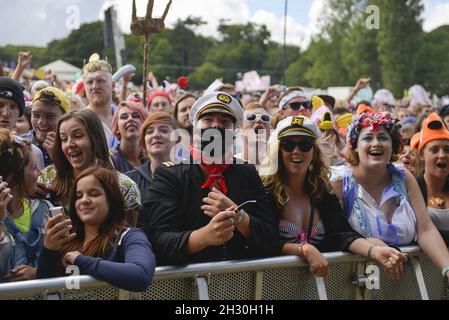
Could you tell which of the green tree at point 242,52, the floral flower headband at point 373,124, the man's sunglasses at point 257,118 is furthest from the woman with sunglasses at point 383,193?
the green tree at point 242,52

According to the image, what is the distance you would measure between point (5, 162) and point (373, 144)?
230cm

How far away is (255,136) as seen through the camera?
5438 mm

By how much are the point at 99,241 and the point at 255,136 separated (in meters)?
2.36

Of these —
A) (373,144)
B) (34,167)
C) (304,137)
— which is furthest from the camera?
(373,144)

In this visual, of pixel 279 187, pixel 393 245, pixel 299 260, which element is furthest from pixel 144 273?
pixel 393 245

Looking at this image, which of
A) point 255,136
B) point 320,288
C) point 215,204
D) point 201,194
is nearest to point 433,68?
point 255,136

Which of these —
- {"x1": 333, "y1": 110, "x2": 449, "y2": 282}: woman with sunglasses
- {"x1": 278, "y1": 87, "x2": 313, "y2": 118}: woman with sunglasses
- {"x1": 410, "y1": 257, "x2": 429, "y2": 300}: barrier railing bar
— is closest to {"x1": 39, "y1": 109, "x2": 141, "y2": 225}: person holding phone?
{"x1": 333, "y1": 110, "x2": 449, "y2": 282}: woman with sunglasses

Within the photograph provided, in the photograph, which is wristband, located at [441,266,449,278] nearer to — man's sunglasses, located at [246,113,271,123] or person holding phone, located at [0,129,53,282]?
man's sunglasses, located at [246,113,271,123]

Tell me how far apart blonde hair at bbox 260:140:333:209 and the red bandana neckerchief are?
1.47 feet

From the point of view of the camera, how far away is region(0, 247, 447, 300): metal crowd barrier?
301 cm

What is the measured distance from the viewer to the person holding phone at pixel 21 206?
3416mm

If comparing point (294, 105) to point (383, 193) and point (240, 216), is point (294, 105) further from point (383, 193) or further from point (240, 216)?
point (240, 216)

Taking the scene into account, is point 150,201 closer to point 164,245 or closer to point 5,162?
point 164,245
